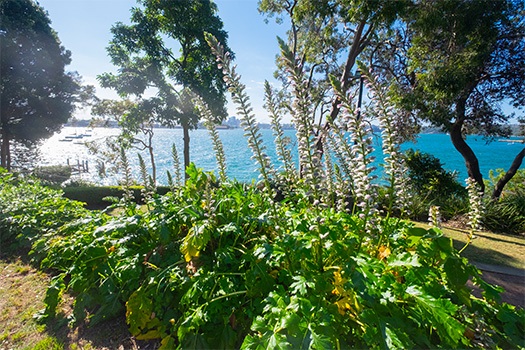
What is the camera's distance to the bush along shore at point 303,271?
1633 mm

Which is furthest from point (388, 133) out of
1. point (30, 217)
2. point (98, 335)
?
point (30, 217)

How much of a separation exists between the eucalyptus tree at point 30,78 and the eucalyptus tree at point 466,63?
21949 mm

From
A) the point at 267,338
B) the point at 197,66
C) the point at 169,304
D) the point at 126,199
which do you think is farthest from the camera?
the point at 197,66

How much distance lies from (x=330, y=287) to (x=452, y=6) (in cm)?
965

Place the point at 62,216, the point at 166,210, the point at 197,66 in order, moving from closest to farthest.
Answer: the point at 166,210, the point at 62,216, the point at 197,66

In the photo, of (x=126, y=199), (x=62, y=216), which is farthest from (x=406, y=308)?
(x=62, y=216)

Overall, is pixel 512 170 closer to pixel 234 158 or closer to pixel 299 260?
pixel 299 260

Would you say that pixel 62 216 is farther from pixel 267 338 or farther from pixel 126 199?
pixel 267 338

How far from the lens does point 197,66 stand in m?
14.2

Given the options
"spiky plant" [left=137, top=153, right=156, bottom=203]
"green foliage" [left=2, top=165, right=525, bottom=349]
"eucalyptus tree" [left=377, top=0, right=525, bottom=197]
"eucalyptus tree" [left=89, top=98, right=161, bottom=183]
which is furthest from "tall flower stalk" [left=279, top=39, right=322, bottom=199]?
"eucalyptus tree" [left=89, top=98, right=161, bottom=183]

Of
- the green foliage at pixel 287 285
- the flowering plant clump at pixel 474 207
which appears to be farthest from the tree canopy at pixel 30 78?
the flowering plant clump at pixel 474 207

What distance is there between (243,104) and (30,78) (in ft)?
71.5

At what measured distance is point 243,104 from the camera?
2229mm

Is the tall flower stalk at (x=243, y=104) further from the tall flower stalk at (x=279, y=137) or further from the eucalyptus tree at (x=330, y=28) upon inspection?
the eucalyptus tree at (x=330, y=28)
